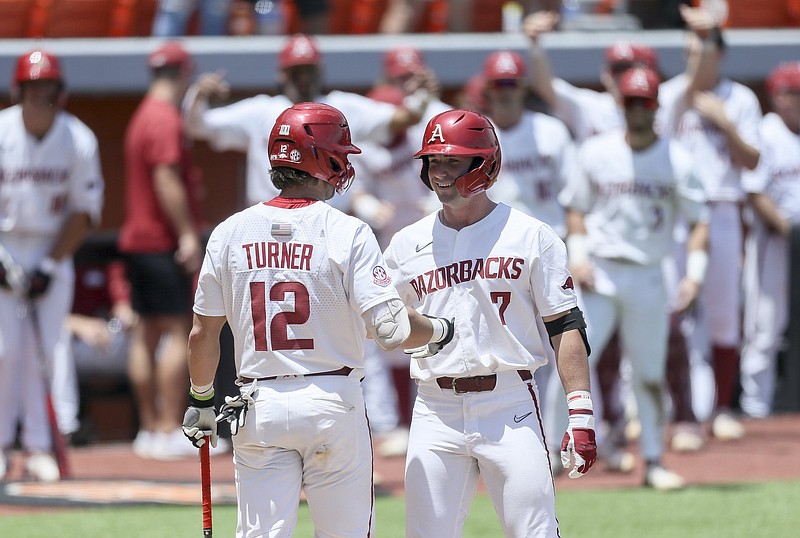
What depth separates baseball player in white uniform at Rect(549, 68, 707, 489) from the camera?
733 cm

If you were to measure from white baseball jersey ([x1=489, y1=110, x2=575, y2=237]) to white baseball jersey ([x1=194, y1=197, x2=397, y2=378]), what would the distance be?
3.93 metres

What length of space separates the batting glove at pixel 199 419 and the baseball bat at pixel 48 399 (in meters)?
3.41

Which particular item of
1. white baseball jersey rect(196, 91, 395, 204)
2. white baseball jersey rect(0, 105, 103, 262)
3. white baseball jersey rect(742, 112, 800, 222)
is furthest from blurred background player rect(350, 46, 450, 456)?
white baseball jersey rect(742, 112, 800, 222)

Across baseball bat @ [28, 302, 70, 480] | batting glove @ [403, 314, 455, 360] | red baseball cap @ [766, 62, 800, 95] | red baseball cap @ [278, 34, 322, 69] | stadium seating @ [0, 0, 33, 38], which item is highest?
stadium seating @ [0, 0, 33, 38]

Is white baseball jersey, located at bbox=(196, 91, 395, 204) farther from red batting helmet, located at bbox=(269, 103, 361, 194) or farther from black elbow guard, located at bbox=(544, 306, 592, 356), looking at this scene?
black elbow guard, located at bbox=(544, 306, 592, 356)

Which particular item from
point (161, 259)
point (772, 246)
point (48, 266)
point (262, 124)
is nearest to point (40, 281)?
point (48, 266)

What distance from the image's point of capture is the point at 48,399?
7797 mm

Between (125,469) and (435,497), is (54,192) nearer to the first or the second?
(125,469)

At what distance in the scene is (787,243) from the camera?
974 cm

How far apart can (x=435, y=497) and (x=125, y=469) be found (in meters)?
4.04

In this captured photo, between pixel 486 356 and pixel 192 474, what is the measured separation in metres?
3.82

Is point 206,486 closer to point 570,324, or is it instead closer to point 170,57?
point 570,324

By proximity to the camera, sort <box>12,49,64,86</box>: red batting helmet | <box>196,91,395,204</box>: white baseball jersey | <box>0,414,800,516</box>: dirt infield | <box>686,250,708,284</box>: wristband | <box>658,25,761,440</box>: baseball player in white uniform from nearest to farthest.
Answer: <box>0,414,800,516</box>: dirt infield, <box>686,250,708,284</box>: wristband, <box>12,49,64,86</box>: red batting helmet, <box>196,91,395,204</box>: white baseball jersey, <box>658,25,761,440</box>: baseball player in white uniform

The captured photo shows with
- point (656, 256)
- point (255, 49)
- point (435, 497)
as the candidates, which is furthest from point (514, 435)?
point (255, 49)
